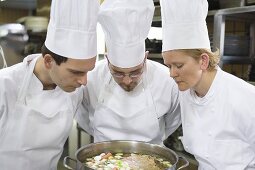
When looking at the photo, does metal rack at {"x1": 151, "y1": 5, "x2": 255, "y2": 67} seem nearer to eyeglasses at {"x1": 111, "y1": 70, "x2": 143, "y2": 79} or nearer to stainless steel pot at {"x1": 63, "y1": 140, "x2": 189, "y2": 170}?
eyeglasses at {"x1": 111, "y1": 70, "x2": 143, "y2": 79}

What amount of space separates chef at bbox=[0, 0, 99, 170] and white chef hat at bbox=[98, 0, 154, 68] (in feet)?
0.34

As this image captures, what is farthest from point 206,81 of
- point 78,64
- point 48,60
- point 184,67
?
point 48,60

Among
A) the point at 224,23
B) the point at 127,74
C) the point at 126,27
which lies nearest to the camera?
the point at 126,27

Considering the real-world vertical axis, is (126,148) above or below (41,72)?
below

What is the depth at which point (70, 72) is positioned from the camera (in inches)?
54.9

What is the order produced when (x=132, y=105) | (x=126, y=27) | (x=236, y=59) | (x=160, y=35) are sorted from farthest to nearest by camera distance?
(x=160, y=35), (x=236, y=59), (x=132, y=105), (x=126, y=27)

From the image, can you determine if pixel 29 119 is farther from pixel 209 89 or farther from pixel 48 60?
pixel 209 89

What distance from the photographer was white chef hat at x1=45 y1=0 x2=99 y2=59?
1.31 metres

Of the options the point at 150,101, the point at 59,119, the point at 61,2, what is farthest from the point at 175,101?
the point at 61,2

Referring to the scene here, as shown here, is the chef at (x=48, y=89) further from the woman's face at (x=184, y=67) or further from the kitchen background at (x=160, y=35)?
the kitchen background at (x=160, y=35)

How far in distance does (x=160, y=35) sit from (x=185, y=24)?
182 cm

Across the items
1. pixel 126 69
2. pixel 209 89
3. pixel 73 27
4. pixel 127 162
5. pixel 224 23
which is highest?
pixel 73 27

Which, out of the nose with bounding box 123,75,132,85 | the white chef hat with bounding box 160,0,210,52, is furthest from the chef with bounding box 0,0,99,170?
the white chef hat with bounding box 160,0,210,52

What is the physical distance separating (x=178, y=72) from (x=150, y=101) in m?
0.34
